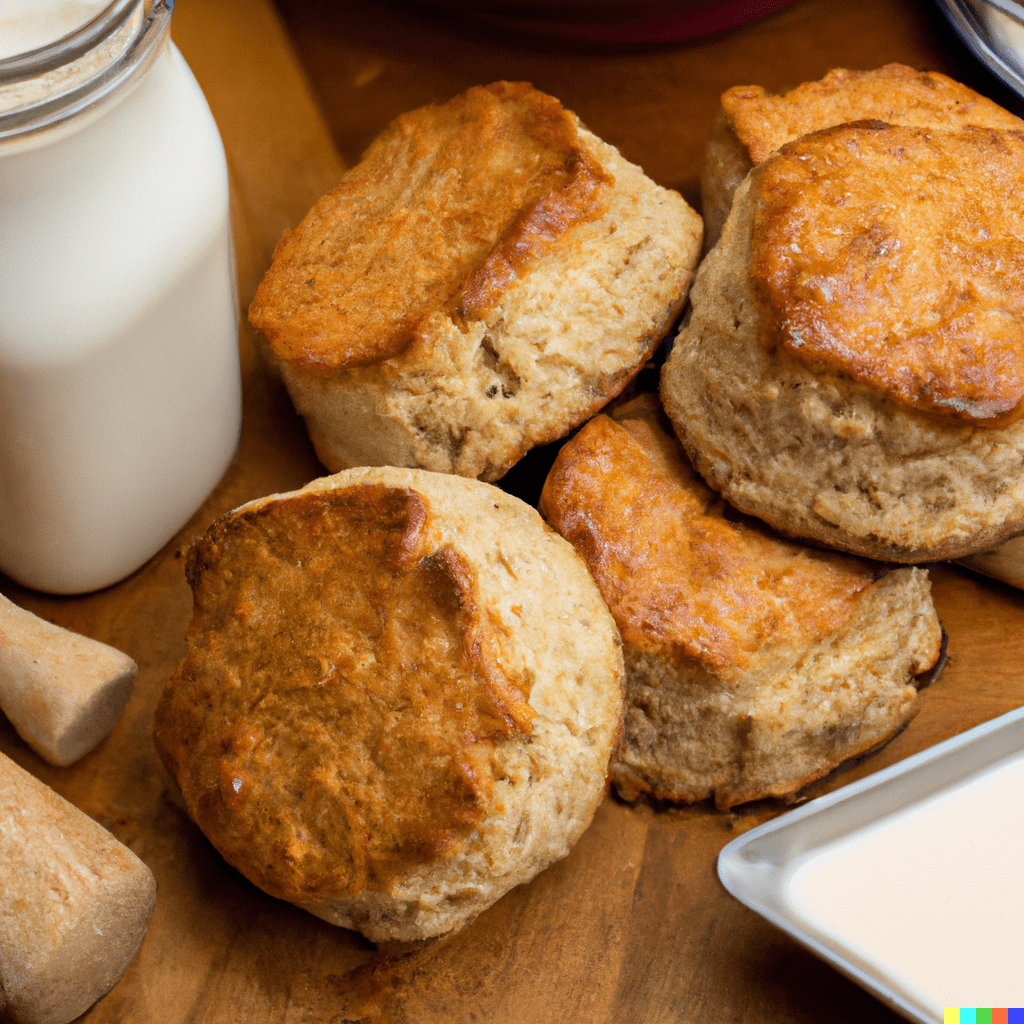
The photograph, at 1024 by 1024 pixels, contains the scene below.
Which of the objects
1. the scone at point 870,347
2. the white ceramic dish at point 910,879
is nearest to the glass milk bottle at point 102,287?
the scone at point 870,347

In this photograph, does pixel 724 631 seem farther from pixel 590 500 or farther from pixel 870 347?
pixel 870 347

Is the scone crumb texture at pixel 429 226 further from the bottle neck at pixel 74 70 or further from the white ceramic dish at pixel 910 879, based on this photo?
the white ceramic dish at pixel 910 879

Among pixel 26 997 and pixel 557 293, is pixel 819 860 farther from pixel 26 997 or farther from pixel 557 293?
pixel 26 997

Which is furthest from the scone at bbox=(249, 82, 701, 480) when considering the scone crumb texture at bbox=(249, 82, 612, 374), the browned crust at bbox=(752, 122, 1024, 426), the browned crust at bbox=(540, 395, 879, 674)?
the browned crust at bbox=(752, 122, 1024, 426)

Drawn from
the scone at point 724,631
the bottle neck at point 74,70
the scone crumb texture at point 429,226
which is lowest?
the scone at point 724,631

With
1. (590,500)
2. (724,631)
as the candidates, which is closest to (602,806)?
(724,631)

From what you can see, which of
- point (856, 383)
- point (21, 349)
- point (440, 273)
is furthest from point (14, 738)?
point (856, 383)
